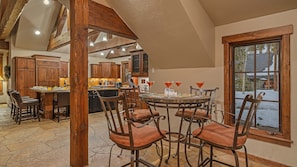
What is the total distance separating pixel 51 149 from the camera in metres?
2.91

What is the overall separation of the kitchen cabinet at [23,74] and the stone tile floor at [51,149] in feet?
9.44

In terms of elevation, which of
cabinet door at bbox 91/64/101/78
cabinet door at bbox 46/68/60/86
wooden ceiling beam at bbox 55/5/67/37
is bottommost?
cabinet door at bbox 46/68/60/86

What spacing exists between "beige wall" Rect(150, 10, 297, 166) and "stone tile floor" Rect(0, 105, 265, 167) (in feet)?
0.84

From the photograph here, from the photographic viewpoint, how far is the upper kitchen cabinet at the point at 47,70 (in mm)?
7094

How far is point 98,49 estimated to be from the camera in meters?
7.46

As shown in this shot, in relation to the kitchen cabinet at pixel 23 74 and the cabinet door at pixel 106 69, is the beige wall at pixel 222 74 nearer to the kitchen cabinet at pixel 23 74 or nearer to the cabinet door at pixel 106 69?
the kitchen cabinet at pixel 23 74

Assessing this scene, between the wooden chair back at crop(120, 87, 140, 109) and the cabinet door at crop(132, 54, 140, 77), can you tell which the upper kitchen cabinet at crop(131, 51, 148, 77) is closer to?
the cabinet door at crop(132, 54, 140, 77)

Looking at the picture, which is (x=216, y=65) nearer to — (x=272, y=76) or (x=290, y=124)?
(x=272, y=76)

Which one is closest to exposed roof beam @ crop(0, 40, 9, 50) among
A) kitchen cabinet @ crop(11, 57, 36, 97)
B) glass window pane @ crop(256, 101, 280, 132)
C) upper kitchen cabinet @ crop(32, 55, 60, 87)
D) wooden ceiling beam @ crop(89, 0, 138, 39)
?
kitchen cabinet @ crop(11, 57, 36, 97)

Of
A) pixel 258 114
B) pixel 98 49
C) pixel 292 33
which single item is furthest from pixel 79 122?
pixel 98 49

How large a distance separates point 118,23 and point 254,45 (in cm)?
229

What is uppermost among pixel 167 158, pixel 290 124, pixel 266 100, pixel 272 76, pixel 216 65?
pixel 216 65

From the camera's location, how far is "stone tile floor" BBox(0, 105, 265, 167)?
2.44m

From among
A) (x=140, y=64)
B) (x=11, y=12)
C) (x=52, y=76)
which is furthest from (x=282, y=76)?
(x=52, y=76)
